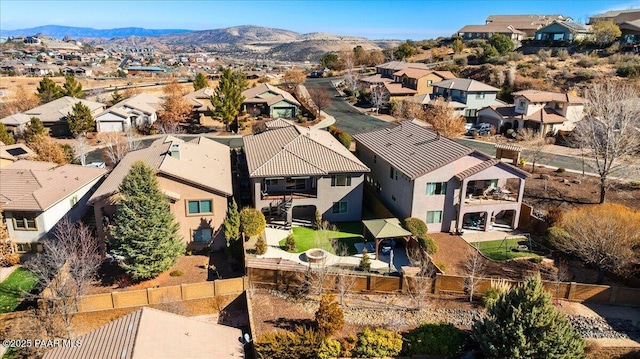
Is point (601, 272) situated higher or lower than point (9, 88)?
lower

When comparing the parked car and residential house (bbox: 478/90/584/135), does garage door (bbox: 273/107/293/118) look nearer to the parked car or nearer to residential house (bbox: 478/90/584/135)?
the parked car

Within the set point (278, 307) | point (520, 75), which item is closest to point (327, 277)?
point (278, 307)

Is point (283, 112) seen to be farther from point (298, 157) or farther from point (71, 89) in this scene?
point (298, 157)

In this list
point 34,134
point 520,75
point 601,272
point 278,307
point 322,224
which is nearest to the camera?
point 278,307

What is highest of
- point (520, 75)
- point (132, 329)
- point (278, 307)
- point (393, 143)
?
point (520, 75)

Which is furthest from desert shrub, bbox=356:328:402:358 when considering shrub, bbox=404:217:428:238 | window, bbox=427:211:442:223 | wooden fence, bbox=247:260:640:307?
window, bbox=427:211:442:223

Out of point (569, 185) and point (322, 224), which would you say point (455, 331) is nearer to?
point (322, 224)

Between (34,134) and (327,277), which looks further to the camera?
(34,134)

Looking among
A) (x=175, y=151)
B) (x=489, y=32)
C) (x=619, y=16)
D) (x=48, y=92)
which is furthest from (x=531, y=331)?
(x=619, y=16)

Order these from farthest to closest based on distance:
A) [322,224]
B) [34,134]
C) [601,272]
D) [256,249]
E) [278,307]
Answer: [34,134]
[322,224]
[256,249]
[601,272]
[278,307]
